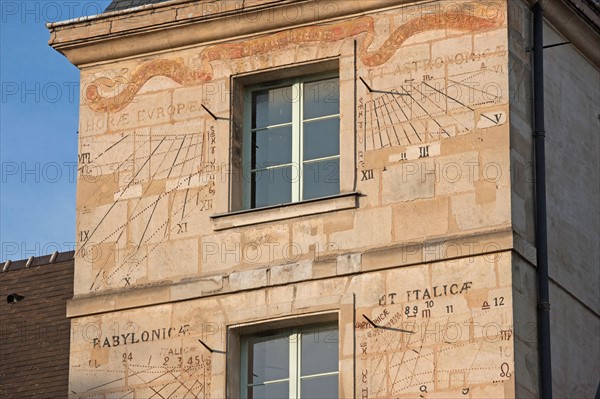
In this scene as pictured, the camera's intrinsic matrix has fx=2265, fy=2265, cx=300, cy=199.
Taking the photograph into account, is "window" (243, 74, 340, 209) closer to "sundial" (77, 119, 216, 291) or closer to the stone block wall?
the stone block wall

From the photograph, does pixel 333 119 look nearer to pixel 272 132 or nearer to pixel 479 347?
pixel 272 132

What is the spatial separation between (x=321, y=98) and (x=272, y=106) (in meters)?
0.62

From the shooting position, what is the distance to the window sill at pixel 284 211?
23.9m

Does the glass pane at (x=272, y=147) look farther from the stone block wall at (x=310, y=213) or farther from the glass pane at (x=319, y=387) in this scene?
the glass pane at (x=319, y=387)

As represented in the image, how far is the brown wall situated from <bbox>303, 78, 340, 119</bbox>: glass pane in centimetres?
455

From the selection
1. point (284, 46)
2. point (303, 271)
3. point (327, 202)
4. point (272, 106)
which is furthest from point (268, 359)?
point (284, 46)

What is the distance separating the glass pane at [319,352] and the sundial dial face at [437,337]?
1.42 ft

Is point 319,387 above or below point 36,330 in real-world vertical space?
below

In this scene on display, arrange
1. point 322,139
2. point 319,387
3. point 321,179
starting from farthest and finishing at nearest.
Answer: point 322,139
point 321,179
point 319,387

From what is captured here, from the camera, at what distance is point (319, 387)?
76.9 feet

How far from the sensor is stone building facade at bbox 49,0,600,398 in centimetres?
2306

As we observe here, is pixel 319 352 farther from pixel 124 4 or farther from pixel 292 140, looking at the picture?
pixel 124 4

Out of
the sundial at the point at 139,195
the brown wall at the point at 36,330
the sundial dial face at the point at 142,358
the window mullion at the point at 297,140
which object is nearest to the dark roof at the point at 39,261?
the brown wall at the point at 36,330

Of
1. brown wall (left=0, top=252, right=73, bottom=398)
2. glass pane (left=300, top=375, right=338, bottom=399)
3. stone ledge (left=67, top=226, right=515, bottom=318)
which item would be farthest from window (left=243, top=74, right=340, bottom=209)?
brown wall (left=0, top=252, right=73, bottom=398)
